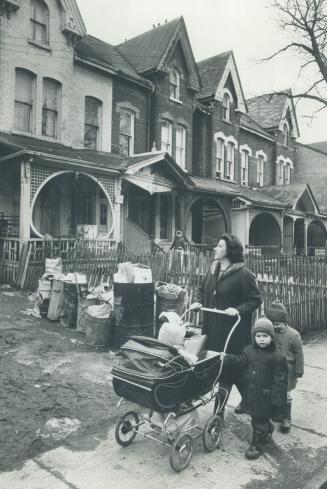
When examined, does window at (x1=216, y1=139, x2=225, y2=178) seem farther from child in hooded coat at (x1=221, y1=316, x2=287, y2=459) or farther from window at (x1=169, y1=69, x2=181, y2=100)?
child in hooded coat at (x1=221, y1=316, x2=287, y2=459)

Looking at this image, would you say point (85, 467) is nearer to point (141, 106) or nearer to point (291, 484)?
point (291, 484)

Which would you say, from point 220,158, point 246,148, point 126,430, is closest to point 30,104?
point 220,158

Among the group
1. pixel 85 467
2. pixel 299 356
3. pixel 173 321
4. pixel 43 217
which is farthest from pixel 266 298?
pixel 43 217

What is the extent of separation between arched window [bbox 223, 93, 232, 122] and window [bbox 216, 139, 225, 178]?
4.93ft

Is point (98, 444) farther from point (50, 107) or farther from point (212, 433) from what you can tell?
point (50, 107)

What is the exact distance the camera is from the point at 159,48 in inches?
822

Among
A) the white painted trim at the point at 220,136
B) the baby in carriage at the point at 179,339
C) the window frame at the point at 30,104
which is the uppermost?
the white painted trim at the point at 220,136

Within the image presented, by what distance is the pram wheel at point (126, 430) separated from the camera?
3.91 m

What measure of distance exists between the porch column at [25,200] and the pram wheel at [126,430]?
29.7 feet

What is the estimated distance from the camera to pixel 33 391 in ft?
17.2

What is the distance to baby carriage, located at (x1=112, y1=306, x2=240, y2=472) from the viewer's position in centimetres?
350

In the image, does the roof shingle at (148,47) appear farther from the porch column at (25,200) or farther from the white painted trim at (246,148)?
Answer: the porch column at (25,200)

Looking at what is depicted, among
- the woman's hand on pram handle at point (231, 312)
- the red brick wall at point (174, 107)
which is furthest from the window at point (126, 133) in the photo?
the woman's hand on pram handle at point (231, 312)

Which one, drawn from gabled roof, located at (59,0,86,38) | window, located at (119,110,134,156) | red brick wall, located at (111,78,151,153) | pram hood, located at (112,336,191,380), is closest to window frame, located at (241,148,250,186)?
red brick wall, located at (111,78,151,153)
